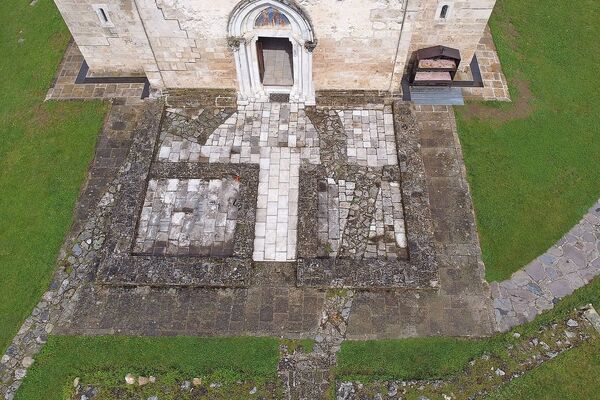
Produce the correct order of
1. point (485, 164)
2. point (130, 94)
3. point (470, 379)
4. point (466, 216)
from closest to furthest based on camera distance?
point (470, 379) → point (466, 216) → point (485, 164) → point (130, 94)

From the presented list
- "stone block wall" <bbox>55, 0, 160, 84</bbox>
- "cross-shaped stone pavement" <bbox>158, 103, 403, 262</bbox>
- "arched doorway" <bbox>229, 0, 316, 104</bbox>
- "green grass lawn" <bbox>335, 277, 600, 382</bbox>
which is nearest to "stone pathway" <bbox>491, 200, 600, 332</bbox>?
"green grass lawn" <bbox>335, 277, 600, 382</bbox>

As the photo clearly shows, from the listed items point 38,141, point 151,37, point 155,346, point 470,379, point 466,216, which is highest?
point 151,37

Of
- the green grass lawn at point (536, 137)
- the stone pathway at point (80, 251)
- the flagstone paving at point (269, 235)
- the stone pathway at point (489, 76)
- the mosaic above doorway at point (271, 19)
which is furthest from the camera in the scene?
the stone pathway at point (489, 76)

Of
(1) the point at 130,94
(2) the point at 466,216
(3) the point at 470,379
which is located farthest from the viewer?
(1) the point at 130,94

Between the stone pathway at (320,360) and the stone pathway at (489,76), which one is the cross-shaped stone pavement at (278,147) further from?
the stone pathway at (489,76)

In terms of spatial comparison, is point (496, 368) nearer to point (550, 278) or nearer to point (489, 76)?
point (550, 278)

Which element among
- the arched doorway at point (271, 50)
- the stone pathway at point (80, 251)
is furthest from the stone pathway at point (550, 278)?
the stone pathway at point (80, 251)

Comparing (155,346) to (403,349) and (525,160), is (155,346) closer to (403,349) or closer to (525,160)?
(403,349)

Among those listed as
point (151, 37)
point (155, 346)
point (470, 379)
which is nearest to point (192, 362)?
point (155, 346)
